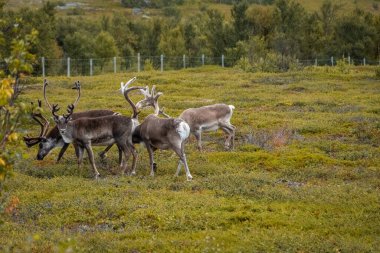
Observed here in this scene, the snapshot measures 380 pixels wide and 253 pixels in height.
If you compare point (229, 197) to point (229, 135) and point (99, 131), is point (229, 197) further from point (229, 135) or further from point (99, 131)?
point (229, 135)

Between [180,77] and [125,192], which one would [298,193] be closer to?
[125,192]

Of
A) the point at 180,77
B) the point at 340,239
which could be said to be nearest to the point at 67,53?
the point at 180,77

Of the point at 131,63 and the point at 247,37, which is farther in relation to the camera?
the point at 131,63

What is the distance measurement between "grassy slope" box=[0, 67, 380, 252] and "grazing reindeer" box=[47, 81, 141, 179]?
0.83m

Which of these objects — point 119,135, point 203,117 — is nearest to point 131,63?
point 203,117

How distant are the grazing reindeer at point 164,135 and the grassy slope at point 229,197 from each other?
645mm

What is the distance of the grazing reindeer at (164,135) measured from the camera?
15695 millimetres

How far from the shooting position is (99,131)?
647 inches

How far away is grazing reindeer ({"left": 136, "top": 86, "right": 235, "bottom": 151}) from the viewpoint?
19078 mm

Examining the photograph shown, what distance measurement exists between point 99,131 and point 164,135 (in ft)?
5.99

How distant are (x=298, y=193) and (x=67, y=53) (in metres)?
55.4

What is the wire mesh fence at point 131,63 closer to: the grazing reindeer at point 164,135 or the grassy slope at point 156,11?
the grazing reindeer at point 164,135

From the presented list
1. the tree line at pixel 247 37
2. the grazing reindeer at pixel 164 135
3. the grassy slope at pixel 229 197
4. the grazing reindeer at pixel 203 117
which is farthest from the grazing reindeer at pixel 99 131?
the tree line at pixel 247 37

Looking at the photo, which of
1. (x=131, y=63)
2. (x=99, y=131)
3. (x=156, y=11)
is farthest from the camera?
(x=156, y=11)
